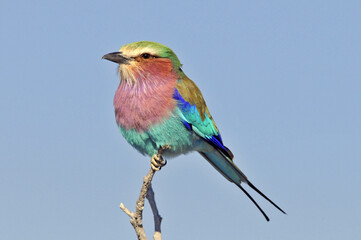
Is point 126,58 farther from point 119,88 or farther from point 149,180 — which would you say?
point 149,180

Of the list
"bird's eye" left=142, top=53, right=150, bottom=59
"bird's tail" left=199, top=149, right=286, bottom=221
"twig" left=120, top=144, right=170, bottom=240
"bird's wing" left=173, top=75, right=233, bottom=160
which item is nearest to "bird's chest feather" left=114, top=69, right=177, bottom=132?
"bird's wing" left=173, top=75, right=233, bottom=160

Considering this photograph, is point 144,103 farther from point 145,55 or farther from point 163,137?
point 145,55

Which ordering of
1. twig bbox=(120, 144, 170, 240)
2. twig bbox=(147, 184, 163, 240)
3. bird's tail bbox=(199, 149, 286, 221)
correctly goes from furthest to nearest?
bird's tail bbox=(199, 149, 286, 221) < twig bbox=(147, 184, 163, 240) < twig bbox=(120, 144, 170, 240)

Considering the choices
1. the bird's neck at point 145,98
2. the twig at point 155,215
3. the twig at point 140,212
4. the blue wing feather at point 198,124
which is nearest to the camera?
the twig at point 140,212

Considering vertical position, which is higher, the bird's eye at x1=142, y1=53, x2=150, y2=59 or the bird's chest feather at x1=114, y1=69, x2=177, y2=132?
the bird's eye at x1=142, y1=53, x2=150, y2=59

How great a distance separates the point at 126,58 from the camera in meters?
5.63

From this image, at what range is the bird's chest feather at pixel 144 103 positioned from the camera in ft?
17.7

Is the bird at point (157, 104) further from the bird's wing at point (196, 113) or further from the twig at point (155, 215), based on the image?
the twig at point (155, 215)

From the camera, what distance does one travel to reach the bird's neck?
5.39m

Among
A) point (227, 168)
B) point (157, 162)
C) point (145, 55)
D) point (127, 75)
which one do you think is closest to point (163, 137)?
point (157, 162)

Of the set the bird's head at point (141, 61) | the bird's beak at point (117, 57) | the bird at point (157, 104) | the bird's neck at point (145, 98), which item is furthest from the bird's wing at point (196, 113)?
the bird's beak at point (117, 57)

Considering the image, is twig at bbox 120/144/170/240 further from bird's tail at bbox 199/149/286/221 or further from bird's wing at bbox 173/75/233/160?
bird's tail at bbox 199/149/286/221

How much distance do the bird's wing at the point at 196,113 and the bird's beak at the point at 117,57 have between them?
61cm

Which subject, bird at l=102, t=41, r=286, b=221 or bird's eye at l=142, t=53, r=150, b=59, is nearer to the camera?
bird at l=102, t=41, r=286, b=221
